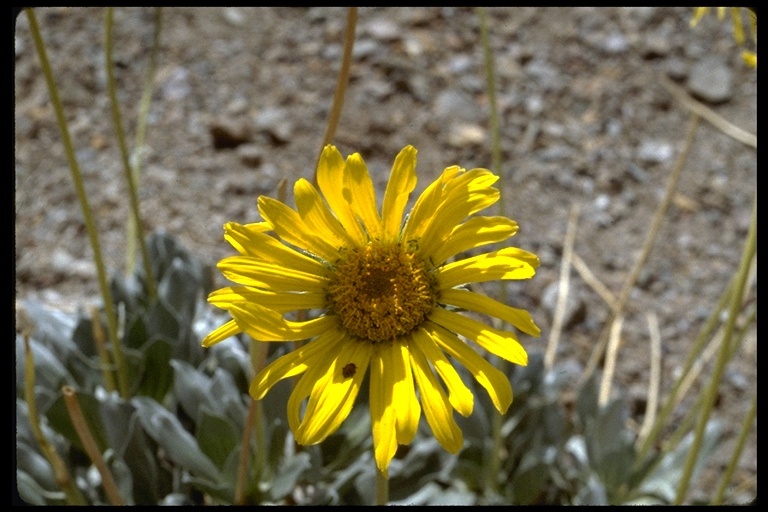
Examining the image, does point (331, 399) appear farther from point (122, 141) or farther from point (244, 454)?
point (122, 141)

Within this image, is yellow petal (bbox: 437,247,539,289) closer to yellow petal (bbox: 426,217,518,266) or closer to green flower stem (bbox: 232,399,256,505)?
yellow petal (bbox: 426,217,518,266)

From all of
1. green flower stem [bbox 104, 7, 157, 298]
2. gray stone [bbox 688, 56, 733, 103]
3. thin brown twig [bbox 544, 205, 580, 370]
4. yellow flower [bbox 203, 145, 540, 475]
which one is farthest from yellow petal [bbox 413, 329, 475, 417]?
gray stone [bbox 688, 56, 733, 103]

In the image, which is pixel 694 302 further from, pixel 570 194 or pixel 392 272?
pixel 392 272

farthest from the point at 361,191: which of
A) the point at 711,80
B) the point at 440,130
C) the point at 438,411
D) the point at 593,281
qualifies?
the point at 711,80

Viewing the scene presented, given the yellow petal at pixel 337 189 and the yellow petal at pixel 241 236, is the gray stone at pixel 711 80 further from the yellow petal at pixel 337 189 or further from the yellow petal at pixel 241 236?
the yellow petal at pixel 241 236

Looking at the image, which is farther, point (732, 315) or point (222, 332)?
point (732, 315)

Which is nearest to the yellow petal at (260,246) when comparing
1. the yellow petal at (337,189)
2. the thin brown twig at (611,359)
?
the yellow petal at (337,189)

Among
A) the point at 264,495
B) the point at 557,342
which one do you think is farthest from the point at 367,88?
the point at 264,495
